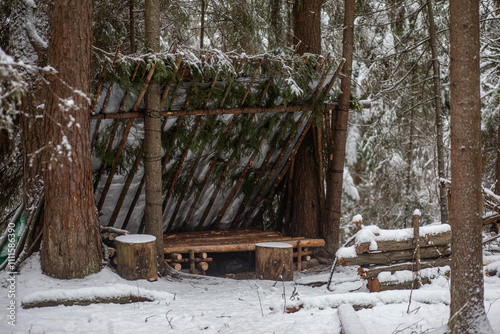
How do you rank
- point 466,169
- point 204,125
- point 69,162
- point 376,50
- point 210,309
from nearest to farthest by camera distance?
point 466,169 < point 210,309 < point 69,162 < point 204,125 < point 376,50

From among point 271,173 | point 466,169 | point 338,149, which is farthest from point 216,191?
point 466,169

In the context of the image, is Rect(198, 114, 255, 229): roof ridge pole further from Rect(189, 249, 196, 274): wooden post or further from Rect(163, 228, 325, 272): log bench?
Rect(189, 249, 196, 274): wooden post

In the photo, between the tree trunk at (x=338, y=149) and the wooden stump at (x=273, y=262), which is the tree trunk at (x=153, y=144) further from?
the tree trunk at (x=338, y=149)

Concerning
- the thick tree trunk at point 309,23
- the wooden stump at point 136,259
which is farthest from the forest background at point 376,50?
the wooden stump at point 136,259

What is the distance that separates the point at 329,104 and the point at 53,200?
14.3 ft

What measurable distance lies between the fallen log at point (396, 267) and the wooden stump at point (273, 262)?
3.93 feet

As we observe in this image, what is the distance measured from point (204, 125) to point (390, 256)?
10.7 ft

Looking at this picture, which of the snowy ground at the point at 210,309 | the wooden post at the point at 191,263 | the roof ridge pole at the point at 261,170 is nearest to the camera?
the snowy ground at the point at 210,309

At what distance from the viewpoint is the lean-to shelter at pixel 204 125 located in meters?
5.82

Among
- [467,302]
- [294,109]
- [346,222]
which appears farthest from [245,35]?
[346,222]

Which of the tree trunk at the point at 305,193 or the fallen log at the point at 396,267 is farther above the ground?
the tree trunk at the point at 305,193

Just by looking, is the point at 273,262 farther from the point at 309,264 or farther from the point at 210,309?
the point at 210,309

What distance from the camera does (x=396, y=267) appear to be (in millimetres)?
5500

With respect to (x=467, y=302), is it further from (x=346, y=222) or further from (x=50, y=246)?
(x=346, y=222)
